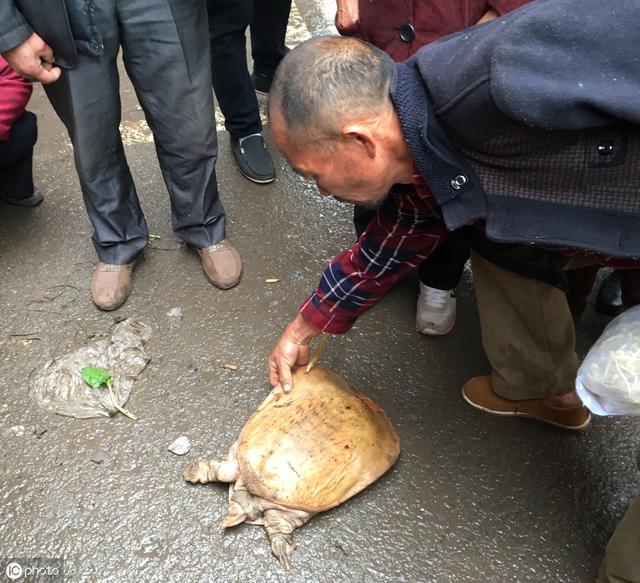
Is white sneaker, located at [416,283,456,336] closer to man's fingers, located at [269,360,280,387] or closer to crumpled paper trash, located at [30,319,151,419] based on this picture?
man's fingers, located at [269,360,280,387]

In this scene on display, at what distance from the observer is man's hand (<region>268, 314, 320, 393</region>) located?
74.8 inches

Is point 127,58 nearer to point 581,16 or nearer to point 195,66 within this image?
point 195,66

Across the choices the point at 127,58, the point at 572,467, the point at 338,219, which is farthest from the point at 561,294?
the point at 127,58

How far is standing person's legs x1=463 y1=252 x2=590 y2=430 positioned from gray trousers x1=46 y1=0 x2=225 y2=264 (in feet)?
3.91

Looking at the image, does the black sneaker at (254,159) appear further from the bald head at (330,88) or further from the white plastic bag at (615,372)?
the white plastic bag at (615,372)

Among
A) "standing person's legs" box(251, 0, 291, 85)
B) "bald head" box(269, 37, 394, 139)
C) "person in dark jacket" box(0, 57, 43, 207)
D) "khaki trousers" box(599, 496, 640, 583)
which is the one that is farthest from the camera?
"standing person's legs" box(251, 0, 291, 85)

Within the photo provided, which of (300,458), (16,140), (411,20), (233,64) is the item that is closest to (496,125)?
(411,20)

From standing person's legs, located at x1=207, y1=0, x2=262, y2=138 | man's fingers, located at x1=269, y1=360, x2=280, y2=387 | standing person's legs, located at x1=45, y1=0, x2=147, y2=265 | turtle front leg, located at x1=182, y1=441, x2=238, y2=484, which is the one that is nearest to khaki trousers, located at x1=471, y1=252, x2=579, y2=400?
man's fingers, located at x1=269, y1=360, x2=280, y2=387

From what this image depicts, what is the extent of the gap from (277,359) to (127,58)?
1.22 m

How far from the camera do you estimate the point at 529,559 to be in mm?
1810

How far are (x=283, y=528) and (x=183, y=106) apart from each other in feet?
5.01

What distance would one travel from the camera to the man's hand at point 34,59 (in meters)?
1.92

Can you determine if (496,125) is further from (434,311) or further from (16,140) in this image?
(16,140)

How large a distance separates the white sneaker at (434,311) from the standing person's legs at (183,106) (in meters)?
0.80
